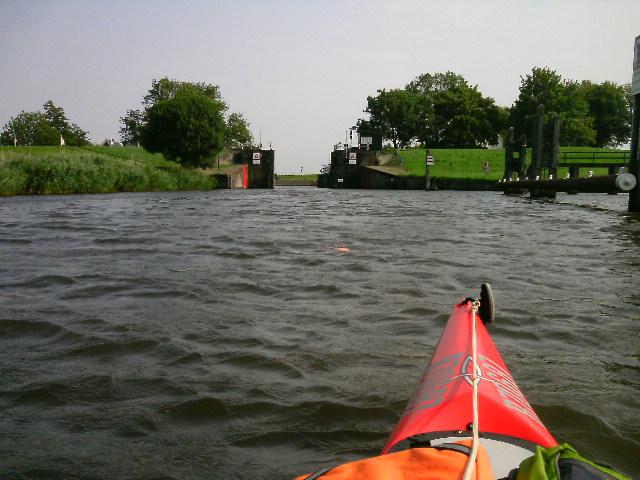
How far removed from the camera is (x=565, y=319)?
444cm

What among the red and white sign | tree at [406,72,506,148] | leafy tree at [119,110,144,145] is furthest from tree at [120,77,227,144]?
the red and white sign

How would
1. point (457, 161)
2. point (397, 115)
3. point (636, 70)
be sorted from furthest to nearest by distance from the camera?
point (397, 115) < point (457, 161) < point (636, 70)

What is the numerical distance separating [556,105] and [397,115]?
2176 cm

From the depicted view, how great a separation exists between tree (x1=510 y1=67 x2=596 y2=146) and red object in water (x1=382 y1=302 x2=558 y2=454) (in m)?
63.9

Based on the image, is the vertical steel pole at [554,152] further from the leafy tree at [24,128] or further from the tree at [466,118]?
the leafy tree at [24,128]

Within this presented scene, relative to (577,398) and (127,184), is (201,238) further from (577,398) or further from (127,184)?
(127,184)

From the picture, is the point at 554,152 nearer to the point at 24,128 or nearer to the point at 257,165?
the point at 257,165

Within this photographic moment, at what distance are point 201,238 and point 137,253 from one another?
191 centimetres

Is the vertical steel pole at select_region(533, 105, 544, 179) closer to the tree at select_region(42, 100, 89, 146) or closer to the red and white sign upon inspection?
the red and white sign

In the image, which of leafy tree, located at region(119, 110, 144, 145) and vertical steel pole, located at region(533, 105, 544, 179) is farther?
leafy tree, located at region(119, 110, 144, 145)

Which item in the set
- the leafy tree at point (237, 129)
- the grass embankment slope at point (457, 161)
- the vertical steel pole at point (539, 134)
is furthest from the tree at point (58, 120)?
the vertical steel pole at point (539, 134)

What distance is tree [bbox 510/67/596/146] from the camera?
6241 centimetres

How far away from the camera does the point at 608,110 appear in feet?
232

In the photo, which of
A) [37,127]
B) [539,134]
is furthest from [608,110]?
[37,127]
